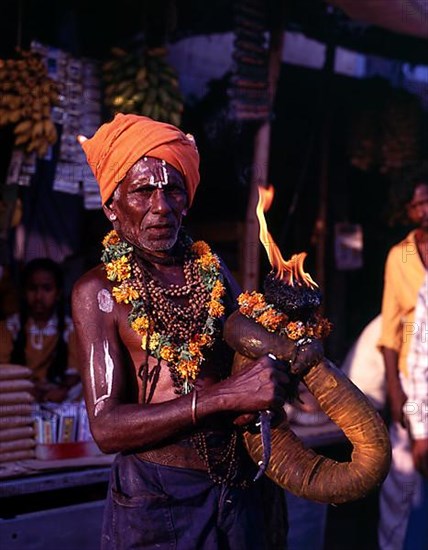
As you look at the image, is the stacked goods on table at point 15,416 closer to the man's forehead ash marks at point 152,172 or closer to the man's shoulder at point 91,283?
the man's shoulder at point 91,283

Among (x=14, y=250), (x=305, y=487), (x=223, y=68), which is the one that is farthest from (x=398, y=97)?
(x=305, y=487)

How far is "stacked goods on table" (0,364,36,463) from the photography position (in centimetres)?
478

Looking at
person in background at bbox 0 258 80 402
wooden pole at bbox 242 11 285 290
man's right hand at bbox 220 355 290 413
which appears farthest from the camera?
wooden pole at bbox 242 11 285 290

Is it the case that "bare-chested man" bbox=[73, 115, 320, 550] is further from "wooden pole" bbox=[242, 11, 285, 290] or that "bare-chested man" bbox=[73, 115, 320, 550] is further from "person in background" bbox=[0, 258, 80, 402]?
"wooden pole" bbox=[242, 11, 285, 290]

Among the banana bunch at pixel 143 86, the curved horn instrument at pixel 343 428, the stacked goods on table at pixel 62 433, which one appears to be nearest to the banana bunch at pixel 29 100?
the banana bunch at pixel 143 86

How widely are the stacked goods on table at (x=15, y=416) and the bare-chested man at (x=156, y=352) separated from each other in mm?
2092

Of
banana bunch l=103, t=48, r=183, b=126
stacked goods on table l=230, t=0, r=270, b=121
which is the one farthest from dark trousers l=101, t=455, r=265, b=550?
stacked goods on table l=230, t=0, r=270, b=121

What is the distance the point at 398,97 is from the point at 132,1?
2.59 metres

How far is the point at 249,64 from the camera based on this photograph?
613 cm

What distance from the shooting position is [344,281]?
8453 millimetres

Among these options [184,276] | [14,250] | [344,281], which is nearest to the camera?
[184,276]

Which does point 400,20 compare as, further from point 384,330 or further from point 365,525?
point 365,525

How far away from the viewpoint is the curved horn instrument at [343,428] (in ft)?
8.14

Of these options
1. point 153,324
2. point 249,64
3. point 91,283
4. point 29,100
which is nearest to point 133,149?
point 91,283
